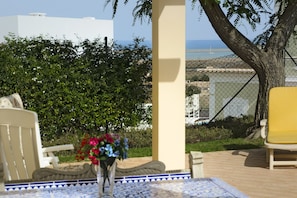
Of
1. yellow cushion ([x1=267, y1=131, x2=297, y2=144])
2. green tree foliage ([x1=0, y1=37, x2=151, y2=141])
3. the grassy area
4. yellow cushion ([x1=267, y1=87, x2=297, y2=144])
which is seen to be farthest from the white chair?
green tree foliage ([x1=0, y1=37, x2=151, y2=141])

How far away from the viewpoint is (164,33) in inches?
182

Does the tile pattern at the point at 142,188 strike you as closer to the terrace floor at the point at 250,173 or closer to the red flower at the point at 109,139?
the red flower at the point at 109,139

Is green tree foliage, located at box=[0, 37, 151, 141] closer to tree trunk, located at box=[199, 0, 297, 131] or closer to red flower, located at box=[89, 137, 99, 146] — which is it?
tree trunk, located at box=[199, 0, 297, 131]

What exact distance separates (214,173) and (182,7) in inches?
82.6

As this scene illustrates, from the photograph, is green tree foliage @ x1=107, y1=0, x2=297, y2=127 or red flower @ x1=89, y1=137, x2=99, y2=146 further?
green tree foliage @ x1=107, y1=0, x2=297, y2=127

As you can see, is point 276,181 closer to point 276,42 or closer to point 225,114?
point 276,42

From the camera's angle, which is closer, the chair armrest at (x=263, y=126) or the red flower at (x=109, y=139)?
the red flower at (x=109, y=139)

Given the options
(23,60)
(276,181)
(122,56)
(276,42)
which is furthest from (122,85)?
(276,181)

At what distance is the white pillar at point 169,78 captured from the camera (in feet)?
15.1

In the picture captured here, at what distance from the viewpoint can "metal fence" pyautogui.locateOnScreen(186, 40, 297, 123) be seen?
10086 millimetres

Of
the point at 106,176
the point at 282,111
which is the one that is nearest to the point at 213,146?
the point at 282,111

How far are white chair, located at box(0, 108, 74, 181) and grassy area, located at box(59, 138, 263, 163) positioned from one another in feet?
9.29

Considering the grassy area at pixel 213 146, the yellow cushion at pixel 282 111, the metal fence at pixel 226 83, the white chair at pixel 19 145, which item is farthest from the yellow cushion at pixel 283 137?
the metal fence at pixel 226 83

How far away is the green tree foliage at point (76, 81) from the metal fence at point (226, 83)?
2.15 m
